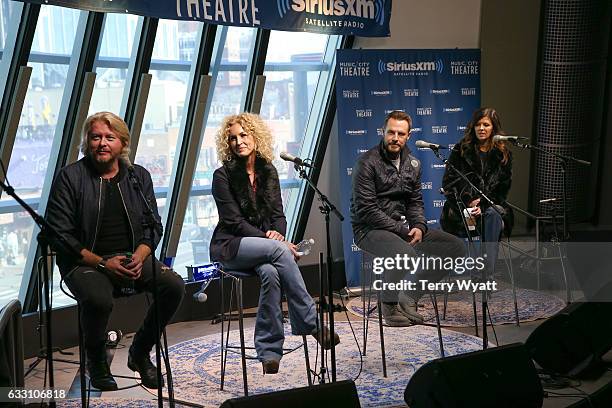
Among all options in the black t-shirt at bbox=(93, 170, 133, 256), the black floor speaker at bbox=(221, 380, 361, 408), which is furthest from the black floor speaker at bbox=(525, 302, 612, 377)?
the black t-shirt at bbox=(93, 170, 133, 256)

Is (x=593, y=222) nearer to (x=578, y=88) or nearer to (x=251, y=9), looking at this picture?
(x=578, y=88)

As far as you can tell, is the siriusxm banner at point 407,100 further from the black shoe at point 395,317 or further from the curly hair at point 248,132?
the curly hair at point 248,132

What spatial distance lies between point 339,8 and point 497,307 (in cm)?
259

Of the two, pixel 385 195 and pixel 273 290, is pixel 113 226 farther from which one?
pixel 385 195

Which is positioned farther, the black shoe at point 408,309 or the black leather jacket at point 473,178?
the black leather jacket at point 473,178

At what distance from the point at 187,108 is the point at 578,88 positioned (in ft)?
12.2

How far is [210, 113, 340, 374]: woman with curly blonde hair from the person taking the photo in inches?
200

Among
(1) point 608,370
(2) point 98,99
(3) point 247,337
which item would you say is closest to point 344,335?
(3) point 247,337

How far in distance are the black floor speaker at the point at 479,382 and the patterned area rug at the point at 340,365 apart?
46.1 inches

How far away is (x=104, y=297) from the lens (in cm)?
473

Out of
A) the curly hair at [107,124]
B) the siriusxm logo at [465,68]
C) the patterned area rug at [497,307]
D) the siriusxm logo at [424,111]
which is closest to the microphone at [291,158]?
the curly hair at [107,124]

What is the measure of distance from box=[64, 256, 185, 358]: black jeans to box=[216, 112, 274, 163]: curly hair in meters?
0.77

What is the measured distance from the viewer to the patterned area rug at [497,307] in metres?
6.49

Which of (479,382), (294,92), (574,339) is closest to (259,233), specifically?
(574,339)
